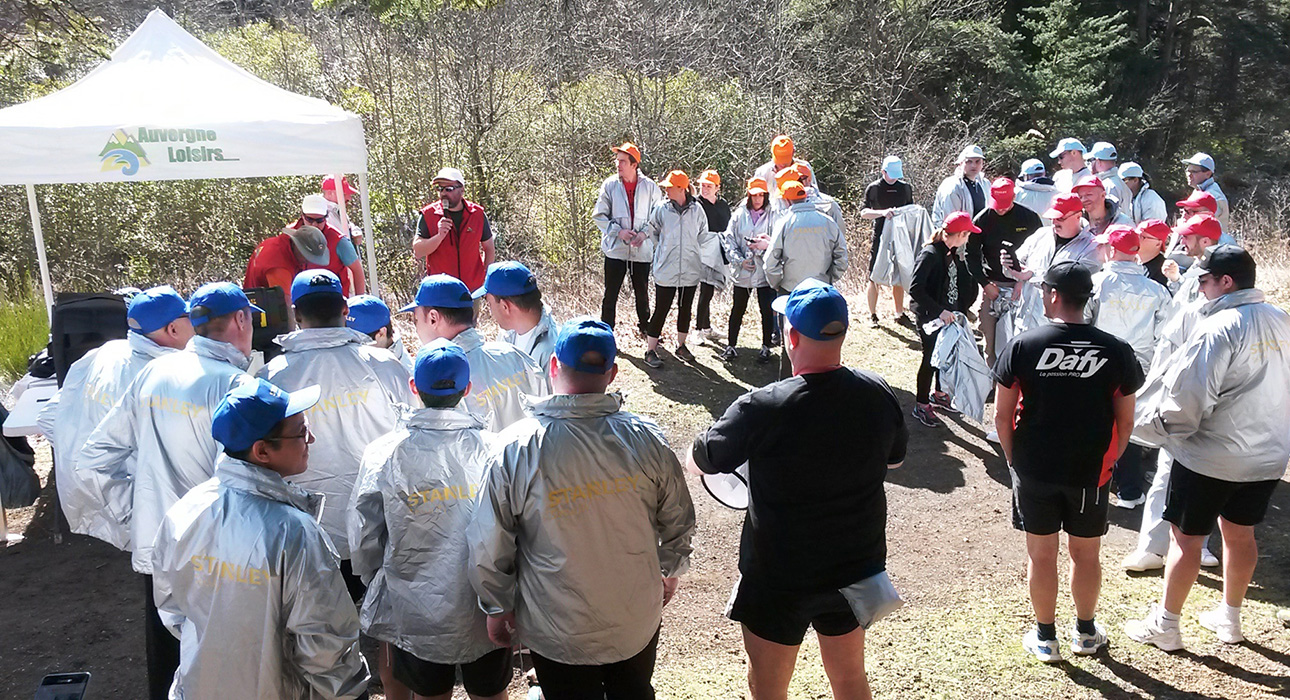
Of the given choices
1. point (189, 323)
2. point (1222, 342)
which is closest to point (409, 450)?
point (189, 323)

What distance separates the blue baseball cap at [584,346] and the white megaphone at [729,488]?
71 centimetres

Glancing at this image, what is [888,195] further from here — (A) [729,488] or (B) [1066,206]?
(A) [729,488]

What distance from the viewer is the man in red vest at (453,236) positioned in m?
7.00

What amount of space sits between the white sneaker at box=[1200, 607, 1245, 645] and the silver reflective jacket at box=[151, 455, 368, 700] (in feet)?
13.5

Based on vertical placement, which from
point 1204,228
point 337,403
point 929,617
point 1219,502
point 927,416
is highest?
point 1204,228

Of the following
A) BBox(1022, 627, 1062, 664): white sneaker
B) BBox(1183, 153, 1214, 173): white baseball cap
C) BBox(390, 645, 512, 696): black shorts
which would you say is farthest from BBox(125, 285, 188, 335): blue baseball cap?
BBox(1183, 153, 1214, 173): white baseball cap

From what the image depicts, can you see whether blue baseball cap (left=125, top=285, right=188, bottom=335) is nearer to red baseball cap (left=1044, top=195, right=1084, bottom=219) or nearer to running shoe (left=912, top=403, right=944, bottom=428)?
red baseball cap (left=1044, top=195, right=1084, bottom=219)

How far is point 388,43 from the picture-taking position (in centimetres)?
1398

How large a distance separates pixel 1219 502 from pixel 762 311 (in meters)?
5.15

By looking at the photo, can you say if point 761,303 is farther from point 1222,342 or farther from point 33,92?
point 33,92

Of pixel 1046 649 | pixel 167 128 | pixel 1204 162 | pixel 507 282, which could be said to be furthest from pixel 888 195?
pixel 167 128

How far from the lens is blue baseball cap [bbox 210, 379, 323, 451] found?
2559 mm

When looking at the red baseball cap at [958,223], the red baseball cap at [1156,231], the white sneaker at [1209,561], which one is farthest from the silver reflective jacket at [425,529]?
the red baseball cap at [1156,231]

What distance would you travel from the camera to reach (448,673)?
10.4 feet
